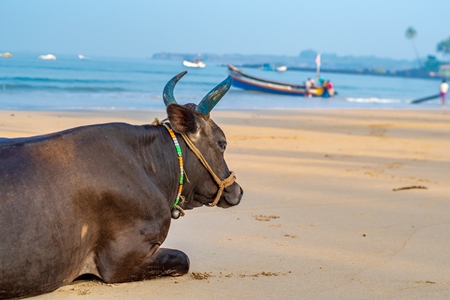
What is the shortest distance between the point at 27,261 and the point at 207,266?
1735mm

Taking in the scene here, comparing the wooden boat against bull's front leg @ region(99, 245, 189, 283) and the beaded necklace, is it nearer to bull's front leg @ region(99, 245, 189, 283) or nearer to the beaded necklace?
the beaded necklace

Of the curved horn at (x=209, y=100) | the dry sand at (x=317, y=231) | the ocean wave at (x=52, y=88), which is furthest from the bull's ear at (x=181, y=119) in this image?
the ocean wave at (x=52, y=88)

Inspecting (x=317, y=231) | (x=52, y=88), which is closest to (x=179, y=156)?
(x=317, y=231)

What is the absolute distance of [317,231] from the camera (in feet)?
24.8

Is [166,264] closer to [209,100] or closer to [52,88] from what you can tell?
[209,100]

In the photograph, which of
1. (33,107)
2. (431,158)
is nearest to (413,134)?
(431,158)

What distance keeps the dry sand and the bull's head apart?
1.84 feet

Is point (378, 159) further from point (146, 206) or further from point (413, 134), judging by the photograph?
point (146, 206)

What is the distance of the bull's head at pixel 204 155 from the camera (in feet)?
18.7

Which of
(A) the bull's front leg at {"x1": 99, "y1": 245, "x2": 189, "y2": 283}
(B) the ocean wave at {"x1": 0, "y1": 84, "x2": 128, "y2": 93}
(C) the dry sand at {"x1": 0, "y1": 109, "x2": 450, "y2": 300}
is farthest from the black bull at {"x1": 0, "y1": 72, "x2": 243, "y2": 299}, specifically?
(B) the ocean wave at {"x1": 0, "y1": 84, "x2": 128, "y2": 93}

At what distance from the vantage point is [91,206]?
4.98 metres

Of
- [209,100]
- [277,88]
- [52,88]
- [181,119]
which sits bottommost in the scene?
[277,88]

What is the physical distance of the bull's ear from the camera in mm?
5467

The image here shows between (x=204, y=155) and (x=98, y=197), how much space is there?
1076 millimetres
